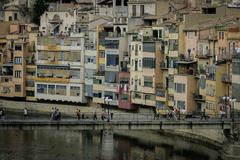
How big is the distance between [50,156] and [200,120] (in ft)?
31.4

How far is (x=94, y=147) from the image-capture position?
7438 centimetres

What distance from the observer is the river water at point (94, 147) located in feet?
223

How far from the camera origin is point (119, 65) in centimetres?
9388

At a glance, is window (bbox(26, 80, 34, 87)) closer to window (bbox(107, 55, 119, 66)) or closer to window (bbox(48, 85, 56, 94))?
window (bbox(48, 85, 56, 94))

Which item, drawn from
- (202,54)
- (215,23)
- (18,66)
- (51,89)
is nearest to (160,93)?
(202,54)

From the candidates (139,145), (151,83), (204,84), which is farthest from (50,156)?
(151,83)

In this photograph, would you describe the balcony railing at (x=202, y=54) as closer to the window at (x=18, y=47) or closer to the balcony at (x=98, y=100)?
the balcony at (x=98, y=100)

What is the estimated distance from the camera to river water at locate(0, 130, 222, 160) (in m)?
68.1

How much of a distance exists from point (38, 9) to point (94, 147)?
51254 millimetres

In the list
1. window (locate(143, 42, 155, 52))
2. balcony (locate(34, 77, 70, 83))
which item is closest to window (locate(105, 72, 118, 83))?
window (locate(143, 42, 155, 52))

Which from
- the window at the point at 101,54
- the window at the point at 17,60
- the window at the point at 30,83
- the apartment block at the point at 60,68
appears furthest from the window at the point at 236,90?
the window at the point at 17,60

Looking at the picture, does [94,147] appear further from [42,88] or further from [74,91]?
[42,88]

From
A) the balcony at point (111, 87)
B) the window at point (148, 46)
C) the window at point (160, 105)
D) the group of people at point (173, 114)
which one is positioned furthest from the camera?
the balcony at point (111, 87)

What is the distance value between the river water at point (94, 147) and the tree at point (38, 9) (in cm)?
4033
